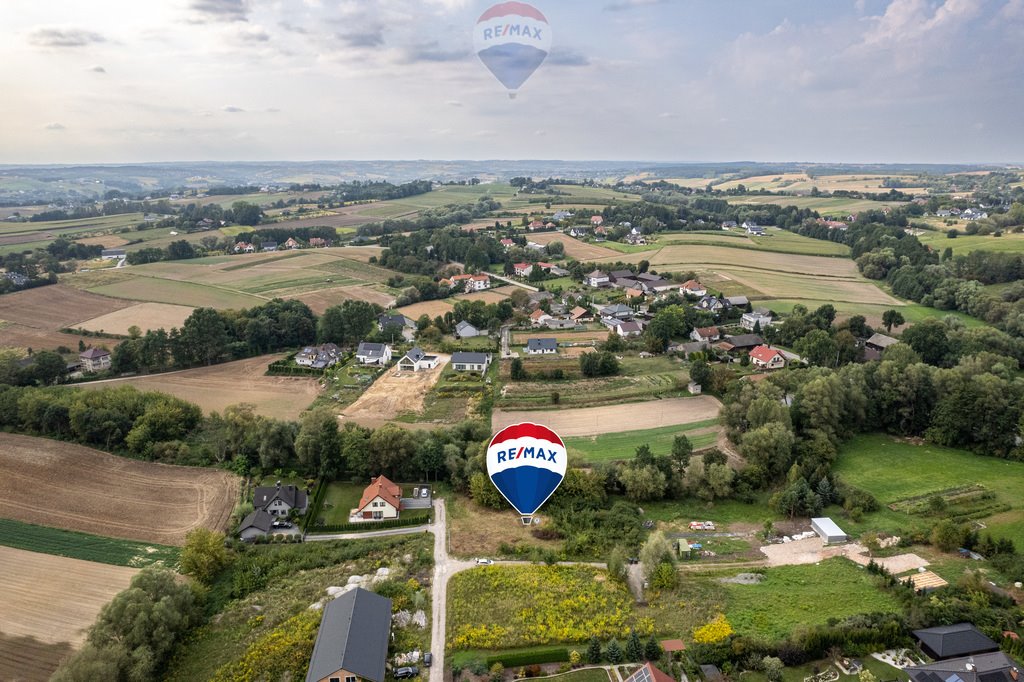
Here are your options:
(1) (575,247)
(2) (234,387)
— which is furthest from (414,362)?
(1) (575,247)

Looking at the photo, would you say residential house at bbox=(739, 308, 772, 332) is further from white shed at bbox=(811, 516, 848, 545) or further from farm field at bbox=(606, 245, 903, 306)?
white shed at bbox=(811, 516, 848, 545)

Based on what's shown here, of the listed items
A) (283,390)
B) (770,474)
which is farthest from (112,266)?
(770,474)

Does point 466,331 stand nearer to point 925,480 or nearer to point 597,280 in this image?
point 597,280

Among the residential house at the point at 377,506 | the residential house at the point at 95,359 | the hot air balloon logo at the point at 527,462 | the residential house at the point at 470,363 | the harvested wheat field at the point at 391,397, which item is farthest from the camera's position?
the residential house at the point at 470,363

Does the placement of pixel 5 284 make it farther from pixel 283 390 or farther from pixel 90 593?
pixel 90 593

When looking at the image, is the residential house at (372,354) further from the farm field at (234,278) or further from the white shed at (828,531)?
the white shed at (828,531)

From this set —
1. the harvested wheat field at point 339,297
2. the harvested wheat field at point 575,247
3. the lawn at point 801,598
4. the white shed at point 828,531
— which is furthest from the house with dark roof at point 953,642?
the harvested wheat field at point 575,247
